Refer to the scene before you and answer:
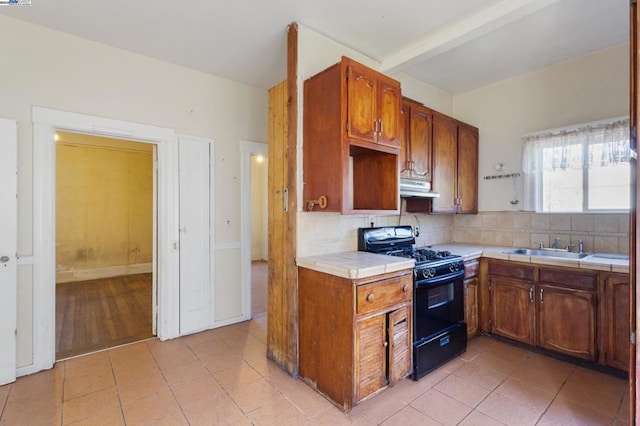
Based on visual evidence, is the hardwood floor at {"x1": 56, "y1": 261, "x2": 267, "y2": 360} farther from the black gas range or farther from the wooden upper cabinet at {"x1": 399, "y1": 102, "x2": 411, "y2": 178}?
the wooden upper cabinet at {"x1": 399, "y1": 102, "x2": 411, "y2": 178}

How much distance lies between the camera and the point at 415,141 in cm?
306

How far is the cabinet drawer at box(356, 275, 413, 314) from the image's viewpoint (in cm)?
201

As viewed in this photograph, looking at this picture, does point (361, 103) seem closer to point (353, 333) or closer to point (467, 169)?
point (353, 333)

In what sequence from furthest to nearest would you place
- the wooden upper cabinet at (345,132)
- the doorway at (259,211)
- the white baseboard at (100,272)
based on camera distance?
the doorway at (259,211), the white baseboard at (100,272), the wooden upper cabinet at (345,132)

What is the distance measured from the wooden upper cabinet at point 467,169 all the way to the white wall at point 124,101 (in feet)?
7.83

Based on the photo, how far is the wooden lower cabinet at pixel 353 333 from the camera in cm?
199

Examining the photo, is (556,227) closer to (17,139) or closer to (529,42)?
(529,42)

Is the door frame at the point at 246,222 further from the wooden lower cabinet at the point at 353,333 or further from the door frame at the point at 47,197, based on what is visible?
the wooden lower cabinet at the point at 353,333

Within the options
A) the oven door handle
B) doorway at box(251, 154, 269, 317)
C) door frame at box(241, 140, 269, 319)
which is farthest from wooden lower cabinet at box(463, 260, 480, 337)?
doorway at box(251, 154, 269, 317)

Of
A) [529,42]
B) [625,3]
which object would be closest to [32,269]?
[529,42]

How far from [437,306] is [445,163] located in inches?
64.3

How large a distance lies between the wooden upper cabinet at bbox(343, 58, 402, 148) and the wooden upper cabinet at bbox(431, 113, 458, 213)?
0.94 meters

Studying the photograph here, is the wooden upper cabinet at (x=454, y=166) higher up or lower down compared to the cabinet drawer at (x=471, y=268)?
higher up

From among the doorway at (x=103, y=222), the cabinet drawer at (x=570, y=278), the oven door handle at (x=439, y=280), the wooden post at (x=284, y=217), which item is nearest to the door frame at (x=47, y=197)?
the wooden post at (x=284, y=217)
